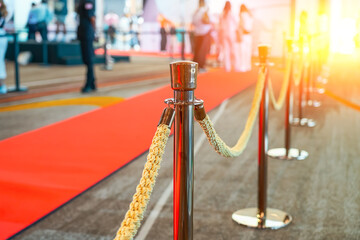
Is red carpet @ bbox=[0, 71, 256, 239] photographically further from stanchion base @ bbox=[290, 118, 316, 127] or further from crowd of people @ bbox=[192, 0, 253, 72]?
crowd of people @ bbox=[192, 0, 253, 72]

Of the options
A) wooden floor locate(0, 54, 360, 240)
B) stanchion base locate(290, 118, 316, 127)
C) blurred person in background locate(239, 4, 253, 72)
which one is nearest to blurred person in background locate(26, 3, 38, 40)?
blurred person in background locate(239, 4, 253, 72)

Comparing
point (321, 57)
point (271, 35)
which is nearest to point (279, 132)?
point (321, 57)

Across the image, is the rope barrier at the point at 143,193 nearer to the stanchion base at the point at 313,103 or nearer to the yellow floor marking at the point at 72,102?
the yellow floor marking at the point at 72,102

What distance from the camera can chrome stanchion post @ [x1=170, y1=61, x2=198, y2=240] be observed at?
4.92 feet

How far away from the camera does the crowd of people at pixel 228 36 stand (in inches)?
454

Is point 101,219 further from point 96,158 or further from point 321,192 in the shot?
point 321,192

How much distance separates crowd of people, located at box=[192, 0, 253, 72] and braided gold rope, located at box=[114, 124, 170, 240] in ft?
31.9

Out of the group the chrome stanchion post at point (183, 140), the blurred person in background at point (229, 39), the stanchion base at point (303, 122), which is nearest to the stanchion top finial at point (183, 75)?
the chrome stanchion post at point (183, 140)

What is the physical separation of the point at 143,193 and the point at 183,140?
226 mm

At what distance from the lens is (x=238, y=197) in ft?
10.3

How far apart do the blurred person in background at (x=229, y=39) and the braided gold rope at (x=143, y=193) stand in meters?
10.6

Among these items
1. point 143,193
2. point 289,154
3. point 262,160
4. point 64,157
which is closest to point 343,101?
point 289,154

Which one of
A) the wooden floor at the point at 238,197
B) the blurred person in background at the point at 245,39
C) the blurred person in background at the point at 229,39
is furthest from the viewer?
the blurred person in background at the point at 229,39

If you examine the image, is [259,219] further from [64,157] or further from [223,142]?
[64,157]
